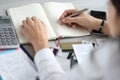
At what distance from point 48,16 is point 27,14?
0.34ft

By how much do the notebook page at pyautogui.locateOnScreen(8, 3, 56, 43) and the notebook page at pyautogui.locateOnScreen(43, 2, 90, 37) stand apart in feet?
0.09

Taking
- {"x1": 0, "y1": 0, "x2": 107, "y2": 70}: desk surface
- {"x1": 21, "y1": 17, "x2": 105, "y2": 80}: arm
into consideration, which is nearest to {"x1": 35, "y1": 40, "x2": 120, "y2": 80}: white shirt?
{"x1": 21, "y1": 17, "x2": 105, "y2": 80}: arm

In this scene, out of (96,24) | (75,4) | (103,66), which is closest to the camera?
(103,66)

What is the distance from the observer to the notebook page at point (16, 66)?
105 centimetres

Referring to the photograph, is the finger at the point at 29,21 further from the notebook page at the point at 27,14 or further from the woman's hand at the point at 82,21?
the woman's hand at the point at 82,21

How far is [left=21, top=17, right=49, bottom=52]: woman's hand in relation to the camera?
117 centimetres

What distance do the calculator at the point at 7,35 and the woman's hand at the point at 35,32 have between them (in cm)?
5

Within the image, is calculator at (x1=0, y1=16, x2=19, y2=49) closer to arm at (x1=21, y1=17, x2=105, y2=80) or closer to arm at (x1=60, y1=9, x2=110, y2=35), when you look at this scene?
arm at (x1=21, y1=17, x2=105, y2=80)

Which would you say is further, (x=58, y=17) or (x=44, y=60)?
(x=58, y=17)

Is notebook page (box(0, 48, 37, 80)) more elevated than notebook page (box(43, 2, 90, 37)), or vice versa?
notebook page (box(43, 2, 90, 37))

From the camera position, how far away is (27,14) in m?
1.34

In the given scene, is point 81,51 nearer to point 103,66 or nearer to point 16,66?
point 16,66

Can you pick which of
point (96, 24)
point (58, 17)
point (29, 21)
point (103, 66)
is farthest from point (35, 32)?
point (103, 66)

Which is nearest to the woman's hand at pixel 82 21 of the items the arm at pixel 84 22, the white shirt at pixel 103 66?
the arm at pixel 84 22
